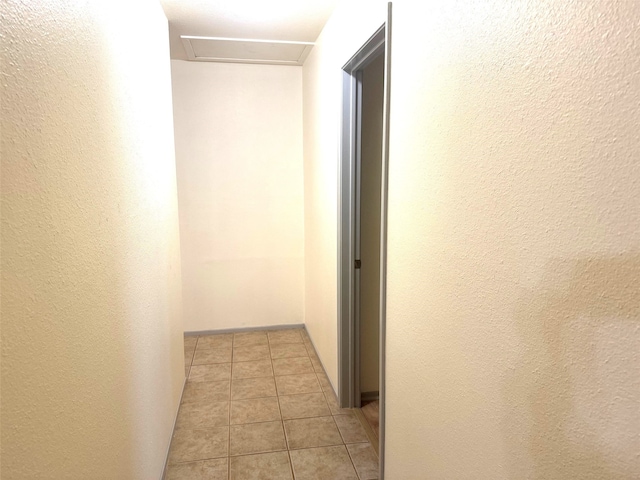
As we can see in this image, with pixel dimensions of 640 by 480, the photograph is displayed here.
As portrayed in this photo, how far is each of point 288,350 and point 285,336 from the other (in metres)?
0.35

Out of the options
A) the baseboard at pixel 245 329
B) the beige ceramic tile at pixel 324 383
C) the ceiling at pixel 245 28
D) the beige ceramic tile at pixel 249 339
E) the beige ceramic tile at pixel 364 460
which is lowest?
the beige ceramic tile at pixel 364 460

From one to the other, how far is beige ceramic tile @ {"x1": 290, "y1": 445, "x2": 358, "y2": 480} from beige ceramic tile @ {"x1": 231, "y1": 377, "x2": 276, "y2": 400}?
705 millimetres

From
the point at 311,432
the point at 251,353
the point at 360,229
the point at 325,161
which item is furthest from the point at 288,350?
the point at 325,161

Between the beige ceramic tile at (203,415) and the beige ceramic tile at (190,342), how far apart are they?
1.04m

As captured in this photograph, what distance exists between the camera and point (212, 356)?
3.78 meters

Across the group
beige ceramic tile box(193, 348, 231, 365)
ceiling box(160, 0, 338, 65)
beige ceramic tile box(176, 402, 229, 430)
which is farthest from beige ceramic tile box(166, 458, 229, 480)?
ceiling box(160, 0, 338, 65)

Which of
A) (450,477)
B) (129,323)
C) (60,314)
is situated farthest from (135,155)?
(450,477)

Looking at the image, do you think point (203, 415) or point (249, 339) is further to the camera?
point (249, 339)

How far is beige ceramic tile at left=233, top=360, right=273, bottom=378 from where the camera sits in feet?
11.2

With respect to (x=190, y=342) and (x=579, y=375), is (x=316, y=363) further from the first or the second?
(x=579, y=375)

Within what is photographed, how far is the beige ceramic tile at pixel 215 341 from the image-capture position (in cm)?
400

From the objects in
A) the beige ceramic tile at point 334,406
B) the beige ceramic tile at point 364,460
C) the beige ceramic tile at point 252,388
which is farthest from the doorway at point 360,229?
the beige ceramic tile at point 252,388

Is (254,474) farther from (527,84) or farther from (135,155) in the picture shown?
(527,84)

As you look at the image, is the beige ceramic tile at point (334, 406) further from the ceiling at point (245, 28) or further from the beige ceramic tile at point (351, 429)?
the ceiling at point (245, 28)
